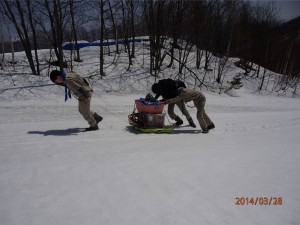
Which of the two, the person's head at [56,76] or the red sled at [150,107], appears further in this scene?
the red sled at [150,107]

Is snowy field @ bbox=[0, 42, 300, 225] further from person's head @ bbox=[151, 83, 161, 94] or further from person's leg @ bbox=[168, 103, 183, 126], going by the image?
person's leg @ bbox=[168, 103, 183, 126]

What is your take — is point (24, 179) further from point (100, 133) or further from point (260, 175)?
point (260, 175)

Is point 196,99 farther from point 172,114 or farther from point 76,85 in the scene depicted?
point 76,85

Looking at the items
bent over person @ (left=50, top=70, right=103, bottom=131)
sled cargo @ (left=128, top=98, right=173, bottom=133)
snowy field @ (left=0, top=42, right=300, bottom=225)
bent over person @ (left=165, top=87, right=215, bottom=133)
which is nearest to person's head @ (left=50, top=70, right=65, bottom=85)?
bent over person @ (left=50, top=70, right=103, bottom=131)

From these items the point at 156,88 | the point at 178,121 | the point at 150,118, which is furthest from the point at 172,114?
the point at 156,88

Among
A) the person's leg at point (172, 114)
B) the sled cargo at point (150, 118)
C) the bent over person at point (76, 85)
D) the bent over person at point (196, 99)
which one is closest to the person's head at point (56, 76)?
the bent over person at point (76, 85)

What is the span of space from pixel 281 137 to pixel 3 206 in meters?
6.39

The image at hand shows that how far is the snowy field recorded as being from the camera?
248cm

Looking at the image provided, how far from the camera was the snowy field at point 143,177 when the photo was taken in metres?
2.48

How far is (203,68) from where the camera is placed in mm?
23609

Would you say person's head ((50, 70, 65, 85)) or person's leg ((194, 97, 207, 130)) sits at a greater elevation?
person's head ((50, 70, 65, 85))

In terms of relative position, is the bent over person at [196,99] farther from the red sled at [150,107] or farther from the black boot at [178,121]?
the black boot at [178,121]

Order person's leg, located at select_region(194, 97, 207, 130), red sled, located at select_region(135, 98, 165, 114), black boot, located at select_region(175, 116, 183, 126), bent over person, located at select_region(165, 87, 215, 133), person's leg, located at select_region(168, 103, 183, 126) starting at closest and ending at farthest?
red sled, located at select_region(135, 98, 165, 114) → bent over person, located at select_region(165, 87, 215, 133) → person's leg, located at select_region(194, 97, 207, 130) → person's leg, located at select_region(168, 103, 183, 126) → black boot, located at select_region(175, 116, 183, 126)

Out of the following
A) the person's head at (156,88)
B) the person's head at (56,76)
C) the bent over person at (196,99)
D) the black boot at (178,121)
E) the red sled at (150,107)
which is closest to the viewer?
the person's head at (56,76)
